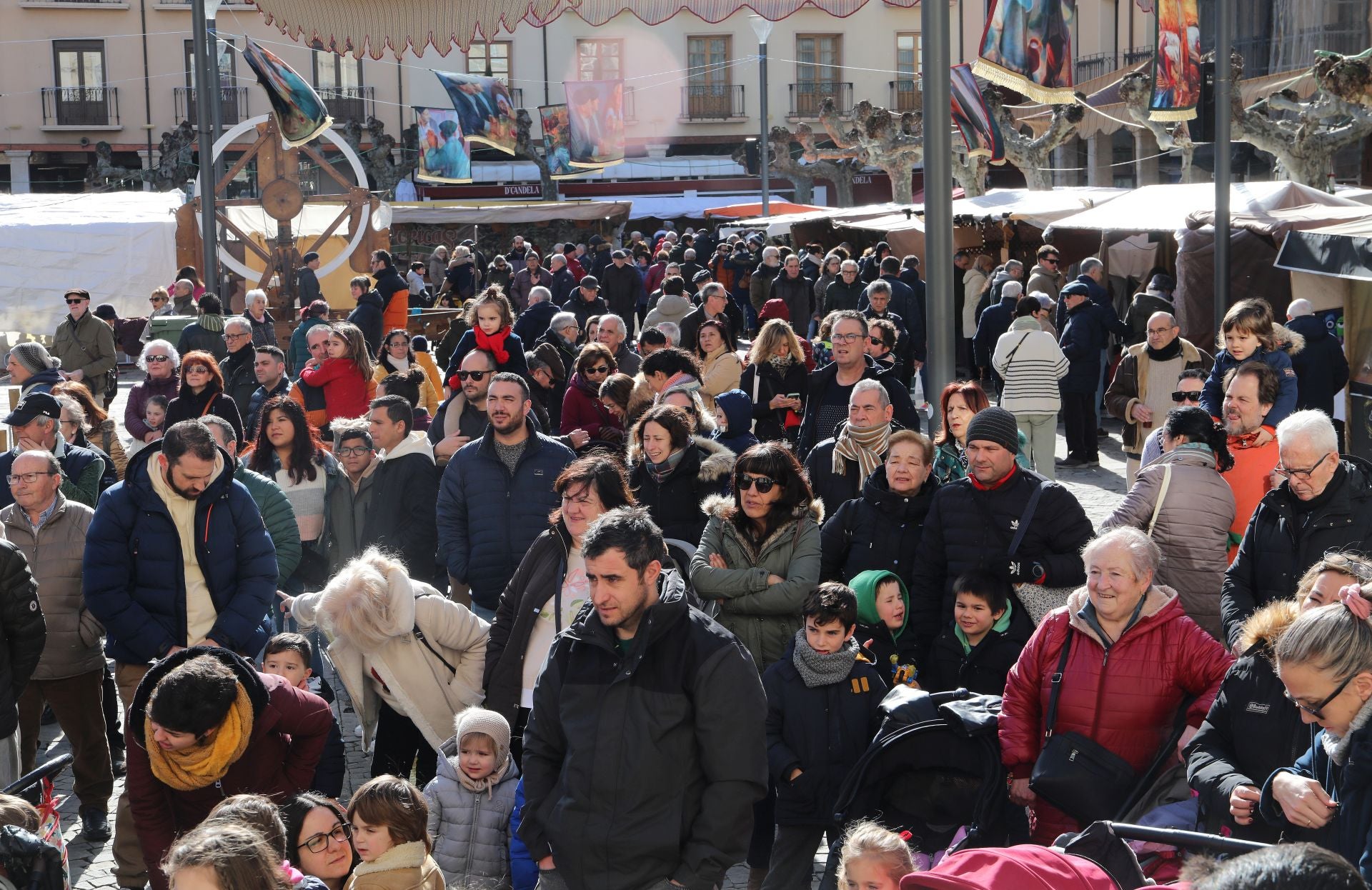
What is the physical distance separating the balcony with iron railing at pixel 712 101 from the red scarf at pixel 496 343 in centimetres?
3861

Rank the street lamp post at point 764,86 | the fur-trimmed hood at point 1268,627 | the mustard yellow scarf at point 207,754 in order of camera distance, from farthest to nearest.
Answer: the street lamp post at point 764,86 → the mustard yellow scarf at point 207,754 → the fur-trimmed hood at point 1268,627

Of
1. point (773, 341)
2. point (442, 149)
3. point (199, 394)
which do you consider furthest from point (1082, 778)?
point (442, 149)

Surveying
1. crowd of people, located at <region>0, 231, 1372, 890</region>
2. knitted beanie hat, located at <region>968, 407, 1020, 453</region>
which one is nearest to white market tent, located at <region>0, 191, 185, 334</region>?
crowd of people, located at <region>0, 231, 1372, 890</region>

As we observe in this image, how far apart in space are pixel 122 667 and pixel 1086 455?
906 centimetres

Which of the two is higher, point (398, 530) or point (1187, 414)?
point (1187, 414)

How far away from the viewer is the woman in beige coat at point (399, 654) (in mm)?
5293

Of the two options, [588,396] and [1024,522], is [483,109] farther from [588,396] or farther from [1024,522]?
[1024,522]

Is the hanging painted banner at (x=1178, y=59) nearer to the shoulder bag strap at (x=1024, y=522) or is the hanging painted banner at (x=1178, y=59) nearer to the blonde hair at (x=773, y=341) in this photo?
the blonde hair at (x=773, y=341)

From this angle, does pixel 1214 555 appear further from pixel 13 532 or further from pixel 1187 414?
pixel 13 532

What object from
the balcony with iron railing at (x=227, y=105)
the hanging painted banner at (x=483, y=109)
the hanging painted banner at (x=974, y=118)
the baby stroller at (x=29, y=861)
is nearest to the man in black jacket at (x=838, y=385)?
the baby stroller at (x=29, y=861)

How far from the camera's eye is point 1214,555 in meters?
5.71

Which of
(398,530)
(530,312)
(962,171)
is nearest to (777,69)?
(962,171)

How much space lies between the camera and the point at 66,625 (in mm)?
6082

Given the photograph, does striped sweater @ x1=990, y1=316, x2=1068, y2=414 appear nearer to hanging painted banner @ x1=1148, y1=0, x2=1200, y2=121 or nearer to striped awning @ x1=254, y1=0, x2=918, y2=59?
striped awning @ x1=254, y1=0, x2=918, y2=59
